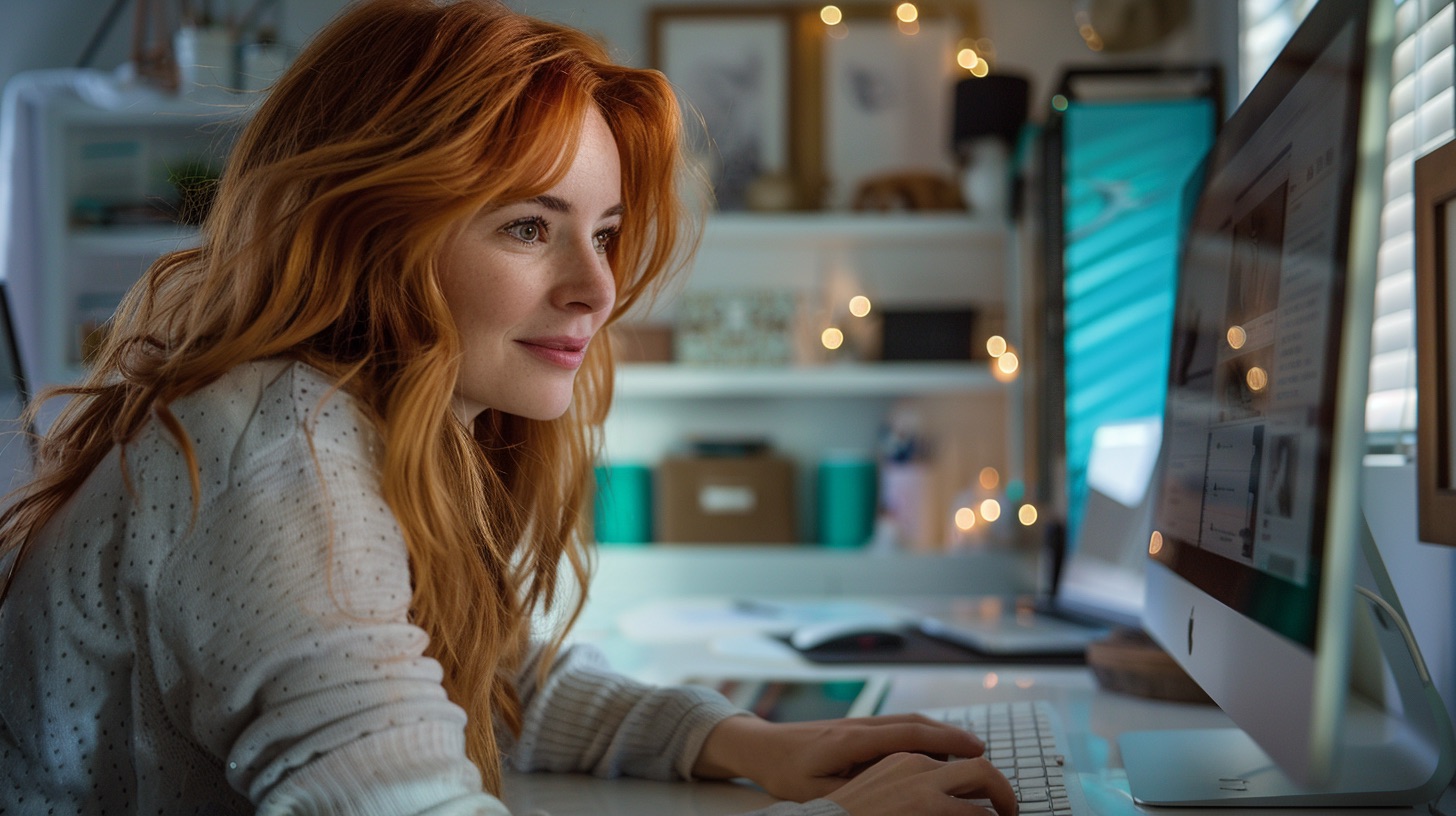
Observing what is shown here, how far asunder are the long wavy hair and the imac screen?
0.47 m

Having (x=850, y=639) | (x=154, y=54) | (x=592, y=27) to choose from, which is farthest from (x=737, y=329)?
(x=154, y=54)

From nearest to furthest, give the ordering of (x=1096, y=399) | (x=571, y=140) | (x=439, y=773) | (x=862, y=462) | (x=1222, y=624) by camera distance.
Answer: (x=439, y=773), (x=1222, y=624), (x=571, y=140), (x=1096, y=399), (x=862, y=462)

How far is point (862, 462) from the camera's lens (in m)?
2.69

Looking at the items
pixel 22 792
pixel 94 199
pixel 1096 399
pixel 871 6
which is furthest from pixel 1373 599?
pixel 94 199

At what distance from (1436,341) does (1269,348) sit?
0.28 metres

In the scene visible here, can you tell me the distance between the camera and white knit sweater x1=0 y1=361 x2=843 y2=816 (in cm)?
62

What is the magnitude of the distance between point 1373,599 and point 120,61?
9.95 feet

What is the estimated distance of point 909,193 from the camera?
263cm

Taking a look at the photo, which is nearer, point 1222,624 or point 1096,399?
point 1222,624

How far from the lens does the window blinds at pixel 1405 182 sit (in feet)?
3.62

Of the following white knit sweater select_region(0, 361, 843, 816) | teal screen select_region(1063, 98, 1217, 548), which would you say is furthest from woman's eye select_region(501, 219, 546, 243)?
teal screen select_region(1063, 98, 1217, 548)

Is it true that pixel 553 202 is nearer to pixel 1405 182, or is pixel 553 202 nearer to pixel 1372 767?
pixel 1372 767

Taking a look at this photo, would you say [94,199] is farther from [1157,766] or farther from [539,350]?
[1157,766]

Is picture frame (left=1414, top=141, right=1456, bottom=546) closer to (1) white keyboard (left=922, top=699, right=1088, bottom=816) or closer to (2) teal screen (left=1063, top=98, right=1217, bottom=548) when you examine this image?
(1) white keyboard (left=922, top=699, right=1088, bottom=816)
